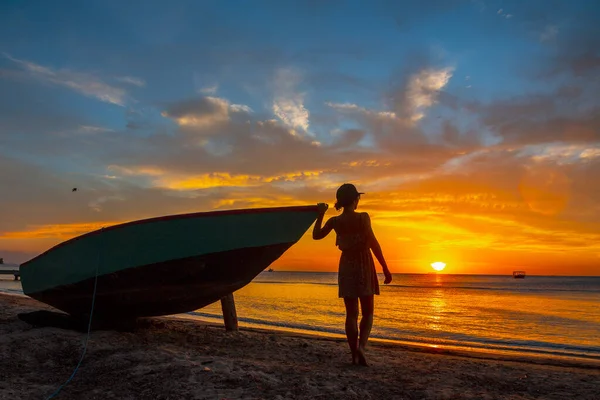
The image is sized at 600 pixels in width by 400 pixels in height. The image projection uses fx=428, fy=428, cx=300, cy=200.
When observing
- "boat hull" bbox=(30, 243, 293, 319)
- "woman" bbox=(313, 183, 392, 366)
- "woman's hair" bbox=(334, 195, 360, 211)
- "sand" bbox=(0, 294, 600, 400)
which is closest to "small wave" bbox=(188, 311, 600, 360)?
"sand" bbox=(0, 294, 600, 400)

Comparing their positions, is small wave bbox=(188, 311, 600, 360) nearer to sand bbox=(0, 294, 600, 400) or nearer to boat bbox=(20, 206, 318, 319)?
sand bbox=(0, 294, 600, 400)

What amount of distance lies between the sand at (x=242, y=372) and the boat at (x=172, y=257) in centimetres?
62

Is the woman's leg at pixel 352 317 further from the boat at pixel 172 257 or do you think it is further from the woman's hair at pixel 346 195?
the boat at pixel 172 257

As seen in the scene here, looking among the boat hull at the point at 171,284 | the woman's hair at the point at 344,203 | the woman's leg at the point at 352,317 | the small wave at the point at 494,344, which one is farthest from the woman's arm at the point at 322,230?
the small wave at the point at 494,344

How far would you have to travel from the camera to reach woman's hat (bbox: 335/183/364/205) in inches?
198

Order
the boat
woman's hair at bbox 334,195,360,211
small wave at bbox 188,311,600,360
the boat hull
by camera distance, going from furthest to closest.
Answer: small wave at bbox 188,311,600,360
the boat hull
the boat
woman's hair at bbox 334,195,360,211

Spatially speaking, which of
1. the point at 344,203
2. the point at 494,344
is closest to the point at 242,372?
the point at 344,203

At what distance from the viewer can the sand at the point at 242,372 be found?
4000 millimetres

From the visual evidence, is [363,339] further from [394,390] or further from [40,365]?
[40,365]

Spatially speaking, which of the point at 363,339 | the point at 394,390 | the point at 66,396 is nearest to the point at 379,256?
the point at 363,339

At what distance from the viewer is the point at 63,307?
7.44m

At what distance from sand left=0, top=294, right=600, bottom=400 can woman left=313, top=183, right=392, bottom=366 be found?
1.95 ft

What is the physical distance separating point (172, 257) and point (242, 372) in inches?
88.7

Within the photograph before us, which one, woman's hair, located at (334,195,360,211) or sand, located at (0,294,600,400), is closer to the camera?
sand, located at (0,294,600,400)
